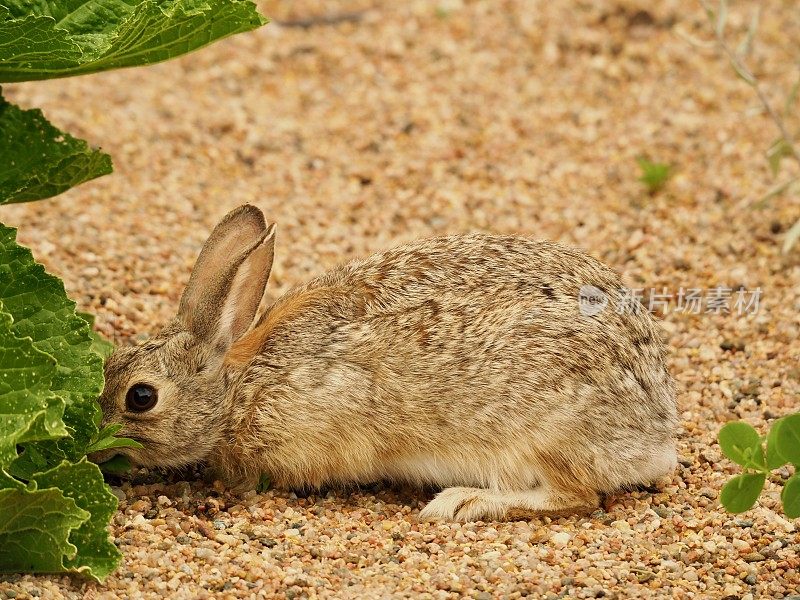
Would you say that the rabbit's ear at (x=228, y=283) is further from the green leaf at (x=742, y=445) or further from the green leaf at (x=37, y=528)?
the green leaf at (x=742, y=445)

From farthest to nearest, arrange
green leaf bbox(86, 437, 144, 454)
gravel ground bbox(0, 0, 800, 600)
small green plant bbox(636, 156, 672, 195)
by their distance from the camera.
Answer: small green plant bbox(636, 156, 672, 195)
green leaf bbox(86, 437, 144, 454)
gravel ground bbox(0, 0, 800, 600)

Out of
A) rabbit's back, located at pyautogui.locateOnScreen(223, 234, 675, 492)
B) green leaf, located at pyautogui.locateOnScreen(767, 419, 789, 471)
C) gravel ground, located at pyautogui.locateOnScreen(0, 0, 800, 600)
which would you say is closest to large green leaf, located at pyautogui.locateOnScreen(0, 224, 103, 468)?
gravel ground, located at pyautogui.locateOnScreen(0, 0, 800, 600)

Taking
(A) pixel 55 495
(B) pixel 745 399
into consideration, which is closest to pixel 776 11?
(B) pixel 745 399

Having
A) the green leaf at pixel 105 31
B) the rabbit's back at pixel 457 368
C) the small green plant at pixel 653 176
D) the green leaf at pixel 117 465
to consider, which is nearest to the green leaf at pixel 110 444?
the green leaf at pixel 117 465

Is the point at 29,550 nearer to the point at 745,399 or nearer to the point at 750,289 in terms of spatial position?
the point at 745,399

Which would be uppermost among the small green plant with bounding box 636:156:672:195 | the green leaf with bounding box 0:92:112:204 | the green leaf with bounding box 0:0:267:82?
the green leaf with bounding box 0:0:267:82

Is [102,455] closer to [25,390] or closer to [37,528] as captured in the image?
[37,528]

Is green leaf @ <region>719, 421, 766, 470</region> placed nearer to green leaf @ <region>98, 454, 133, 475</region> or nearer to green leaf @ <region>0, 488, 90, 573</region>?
green leaf @ <region>0, 488, 90, 573</region>
